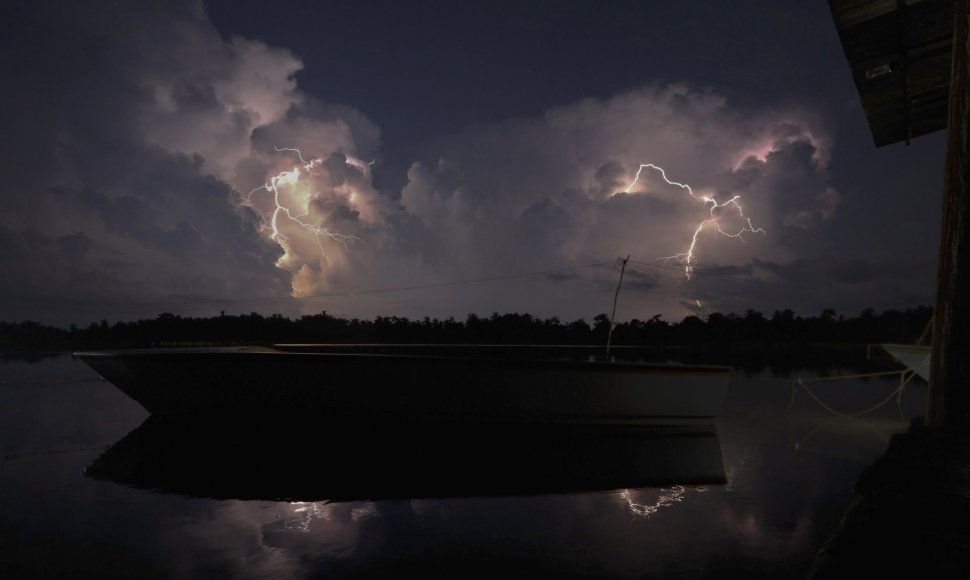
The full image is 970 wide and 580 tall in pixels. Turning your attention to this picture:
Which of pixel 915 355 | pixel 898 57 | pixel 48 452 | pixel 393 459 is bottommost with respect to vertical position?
pixel 48 452

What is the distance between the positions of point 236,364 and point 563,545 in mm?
5987

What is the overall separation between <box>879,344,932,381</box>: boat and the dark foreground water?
2.72 m

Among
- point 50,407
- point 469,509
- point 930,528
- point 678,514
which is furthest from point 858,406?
point 50,407

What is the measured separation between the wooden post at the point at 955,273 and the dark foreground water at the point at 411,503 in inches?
58.2

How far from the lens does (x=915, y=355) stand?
11.6 metres

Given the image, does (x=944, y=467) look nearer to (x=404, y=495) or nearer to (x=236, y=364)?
(x=404, y=495)

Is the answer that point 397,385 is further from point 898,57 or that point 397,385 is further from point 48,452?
point 898,57

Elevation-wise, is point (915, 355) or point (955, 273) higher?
point (955, 273)

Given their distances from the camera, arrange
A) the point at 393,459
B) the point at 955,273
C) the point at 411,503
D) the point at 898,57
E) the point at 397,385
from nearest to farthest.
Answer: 1. the point at 955,273
2. the point at 411,503
3. the point at 898,57
4. the point at 393,459
5. the point at 397,385

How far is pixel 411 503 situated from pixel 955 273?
492 centimetres

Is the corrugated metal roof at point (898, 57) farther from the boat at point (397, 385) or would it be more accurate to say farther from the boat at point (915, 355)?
the boat at point (915, 355)

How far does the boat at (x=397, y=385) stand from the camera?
8.12m

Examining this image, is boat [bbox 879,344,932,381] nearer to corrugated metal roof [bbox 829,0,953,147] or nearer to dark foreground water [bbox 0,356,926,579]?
dark foreground water [bbox 0,356,926,579]

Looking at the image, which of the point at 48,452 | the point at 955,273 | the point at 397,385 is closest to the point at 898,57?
the point at 955,273
